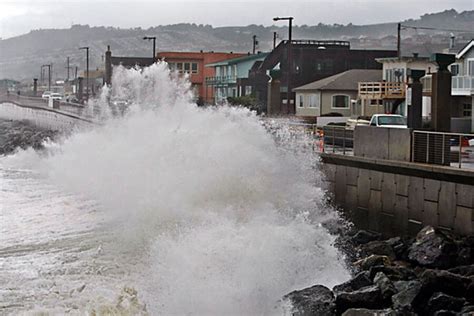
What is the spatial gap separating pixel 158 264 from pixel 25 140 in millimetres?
42645

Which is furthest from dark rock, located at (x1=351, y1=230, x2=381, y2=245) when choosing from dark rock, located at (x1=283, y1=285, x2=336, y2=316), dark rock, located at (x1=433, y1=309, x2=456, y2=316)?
dark rock, located at (x1=433, y1=309, x2=456, y2=316)

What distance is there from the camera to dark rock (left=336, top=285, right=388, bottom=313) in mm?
11828

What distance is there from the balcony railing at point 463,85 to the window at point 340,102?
431 inches

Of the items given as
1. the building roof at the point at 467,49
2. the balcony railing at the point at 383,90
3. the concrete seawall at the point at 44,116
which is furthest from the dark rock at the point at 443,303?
the concrete seawall at the point at 44,116

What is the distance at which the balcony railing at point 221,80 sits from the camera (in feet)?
220

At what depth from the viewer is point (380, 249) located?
52.2 feet

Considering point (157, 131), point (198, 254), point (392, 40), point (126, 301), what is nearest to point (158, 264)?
point (198, 254)

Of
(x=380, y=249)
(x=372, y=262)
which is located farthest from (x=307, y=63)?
(x=372, y=262)

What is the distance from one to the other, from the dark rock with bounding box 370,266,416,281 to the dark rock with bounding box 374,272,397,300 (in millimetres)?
533

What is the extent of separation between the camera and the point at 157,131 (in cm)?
2823

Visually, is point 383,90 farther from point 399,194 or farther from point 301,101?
Result: point 399,194

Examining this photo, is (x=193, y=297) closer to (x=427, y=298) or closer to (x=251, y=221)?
(x=427, y=298)

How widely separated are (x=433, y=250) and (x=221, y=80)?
5537 cm

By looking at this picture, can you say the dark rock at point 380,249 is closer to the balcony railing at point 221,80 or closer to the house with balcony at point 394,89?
the house with balcony at point 394,89
